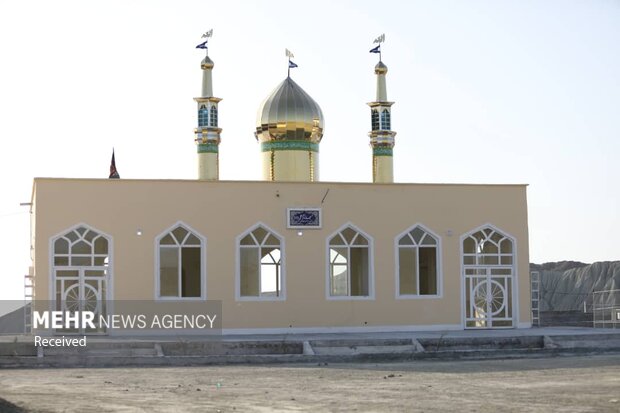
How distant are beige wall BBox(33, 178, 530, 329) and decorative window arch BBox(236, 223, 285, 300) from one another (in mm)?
155

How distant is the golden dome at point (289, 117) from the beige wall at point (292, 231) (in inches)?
169

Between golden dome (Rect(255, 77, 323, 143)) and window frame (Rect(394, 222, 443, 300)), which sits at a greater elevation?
golden dome (Rect(255, 77, 323, 143))

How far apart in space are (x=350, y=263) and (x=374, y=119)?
19.1 ft

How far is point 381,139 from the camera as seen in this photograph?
31.3 metres

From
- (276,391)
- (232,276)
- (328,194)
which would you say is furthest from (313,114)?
(276,391)

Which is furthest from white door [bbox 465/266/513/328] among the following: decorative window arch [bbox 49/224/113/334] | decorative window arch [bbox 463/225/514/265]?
decorative window arch [bbox 49/224/113/334]

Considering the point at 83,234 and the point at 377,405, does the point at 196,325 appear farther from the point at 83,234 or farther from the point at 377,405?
the point at 377,405

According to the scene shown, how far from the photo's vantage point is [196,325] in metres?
26.1

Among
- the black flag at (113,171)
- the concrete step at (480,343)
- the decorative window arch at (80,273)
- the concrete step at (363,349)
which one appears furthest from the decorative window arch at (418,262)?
the black flag at (113,171)

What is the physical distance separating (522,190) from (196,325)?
8.67m

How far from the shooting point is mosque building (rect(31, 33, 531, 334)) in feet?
84.0

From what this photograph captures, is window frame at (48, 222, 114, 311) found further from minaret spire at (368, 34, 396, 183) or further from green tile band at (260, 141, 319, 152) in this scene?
minaret spire at (368, 34, 396, 183)

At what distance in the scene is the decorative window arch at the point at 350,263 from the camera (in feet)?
88.4
